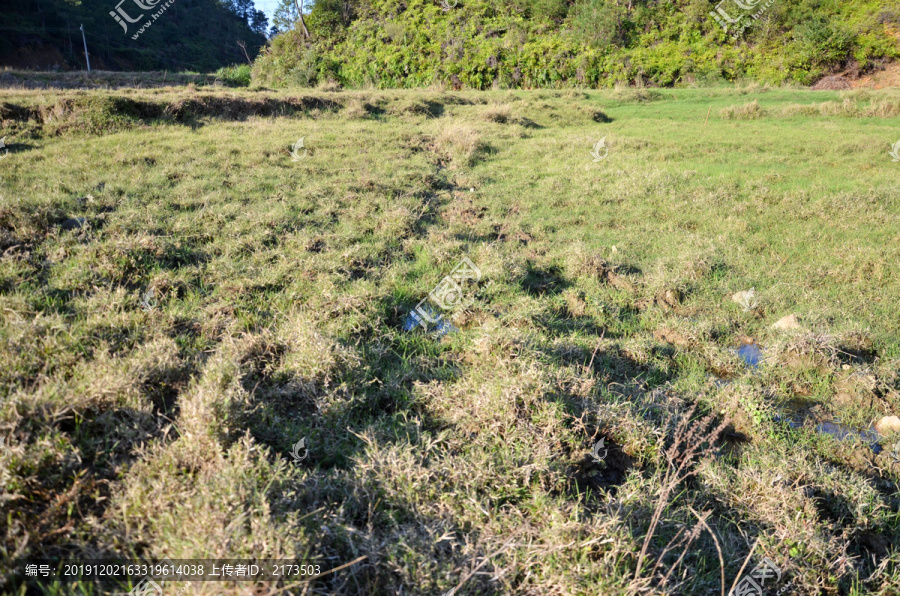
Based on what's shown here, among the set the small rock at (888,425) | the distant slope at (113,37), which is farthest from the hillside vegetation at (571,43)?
the small rock at (888,425)

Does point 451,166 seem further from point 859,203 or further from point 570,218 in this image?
point 859,203

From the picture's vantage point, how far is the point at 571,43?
29.0 meters

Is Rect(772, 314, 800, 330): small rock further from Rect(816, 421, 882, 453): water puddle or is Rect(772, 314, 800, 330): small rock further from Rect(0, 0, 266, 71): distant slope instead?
Rect(0, 0, 266, 71): distant slope

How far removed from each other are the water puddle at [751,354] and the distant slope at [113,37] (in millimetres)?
34360

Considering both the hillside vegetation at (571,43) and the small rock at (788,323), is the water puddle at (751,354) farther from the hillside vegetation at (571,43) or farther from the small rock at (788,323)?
the hillside vegetation at (571,43)

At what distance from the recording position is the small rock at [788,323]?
4.59 m

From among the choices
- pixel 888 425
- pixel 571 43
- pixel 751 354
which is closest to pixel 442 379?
pixel 751 354

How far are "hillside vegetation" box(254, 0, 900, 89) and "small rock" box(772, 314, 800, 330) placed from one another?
992 inches

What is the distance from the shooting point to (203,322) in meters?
3.88

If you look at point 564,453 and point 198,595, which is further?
point 564,453

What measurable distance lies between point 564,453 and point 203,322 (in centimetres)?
300

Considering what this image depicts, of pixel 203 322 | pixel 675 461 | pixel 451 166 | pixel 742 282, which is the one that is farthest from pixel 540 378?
pixel 451 166

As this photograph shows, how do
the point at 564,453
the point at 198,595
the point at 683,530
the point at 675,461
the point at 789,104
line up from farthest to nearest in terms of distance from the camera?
1. the point at 789,104
2. the point at 675,461
3. the point at 564,453
4. the point at 683,530
5. the point at 198,595

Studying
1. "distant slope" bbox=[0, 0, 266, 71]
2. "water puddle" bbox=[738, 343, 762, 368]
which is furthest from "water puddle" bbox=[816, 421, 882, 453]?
"distant slope" bbox=[0, 0, 266, 71]
